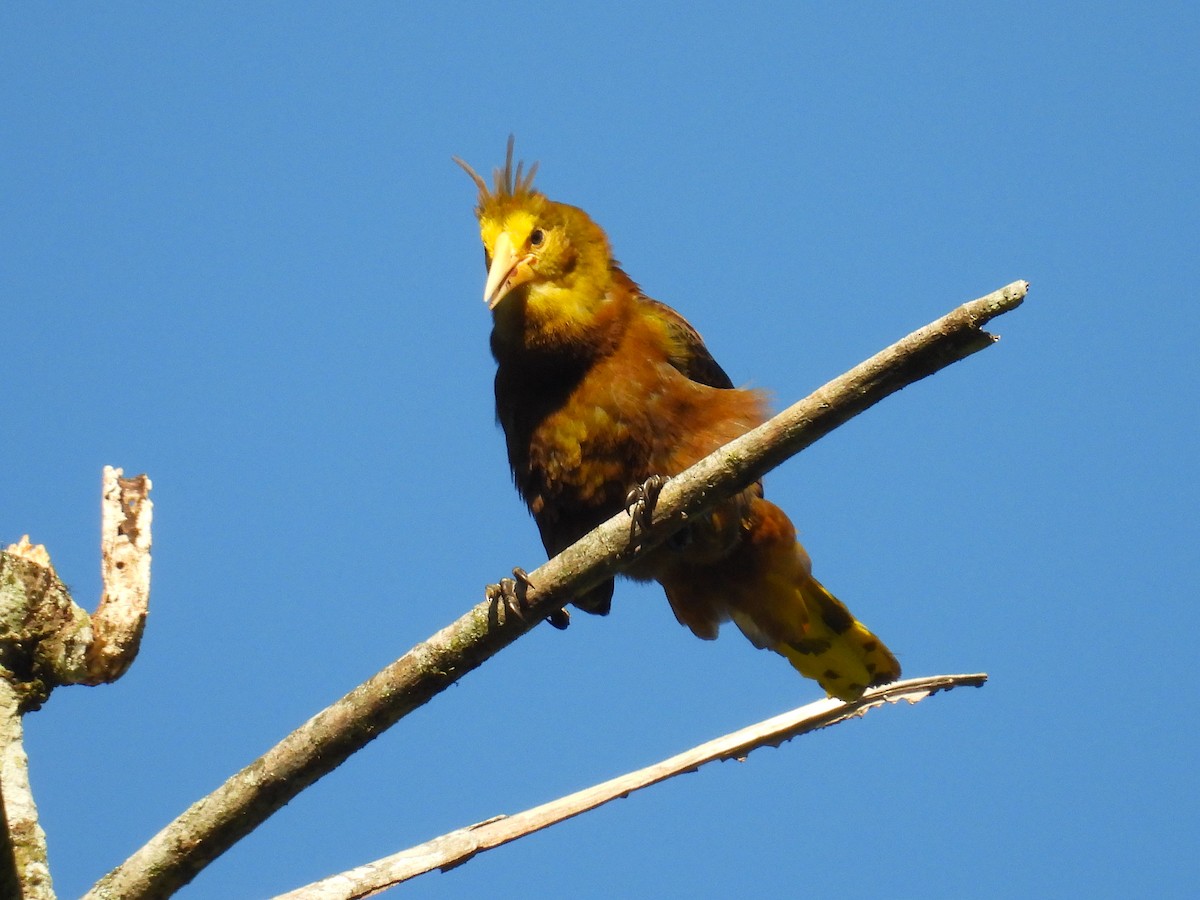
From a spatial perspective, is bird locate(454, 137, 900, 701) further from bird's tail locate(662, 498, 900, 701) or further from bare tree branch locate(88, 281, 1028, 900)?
bare tree branch locate(88, 281, 1028, 900)

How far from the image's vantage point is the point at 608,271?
523cm

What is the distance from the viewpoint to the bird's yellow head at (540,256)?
4.93 meters

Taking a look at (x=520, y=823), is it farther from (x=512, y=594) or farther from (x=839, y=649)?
(x=839, y=649)

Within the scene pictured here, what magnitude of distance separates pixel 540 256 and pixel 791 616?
1.87 metres

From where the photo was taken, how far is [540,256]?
507 centimetres

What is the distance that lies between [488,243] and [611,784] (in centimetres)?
237

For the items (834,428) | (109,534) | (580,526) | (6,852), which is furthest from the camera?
(580,526)

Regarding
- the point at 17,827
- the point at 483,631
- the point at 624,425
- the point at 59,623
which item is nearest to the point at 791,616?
the point at 624,425

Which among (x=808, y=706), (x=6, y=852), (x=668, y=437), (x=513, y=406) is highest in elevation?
(x=513, y=406)

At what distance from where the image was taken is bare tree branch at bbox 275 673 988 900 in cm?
359

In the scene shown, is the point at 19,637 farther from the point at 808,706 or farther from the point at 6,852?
the point at 808,706

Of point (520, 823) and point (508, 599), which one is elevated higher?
point (508, 599)

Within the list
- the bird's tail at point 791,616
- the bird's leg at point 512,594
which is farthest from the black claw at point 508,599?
the bird's tail at point 791,616

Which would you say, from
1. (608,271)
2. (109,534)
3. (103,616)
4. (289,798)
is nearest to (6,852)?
(289,798)
